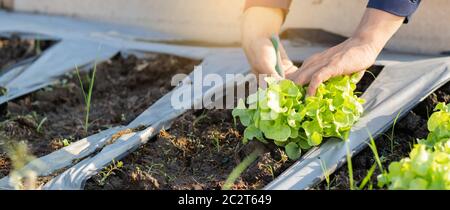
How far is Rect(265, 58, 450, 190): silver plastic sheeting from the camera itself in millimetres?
2053

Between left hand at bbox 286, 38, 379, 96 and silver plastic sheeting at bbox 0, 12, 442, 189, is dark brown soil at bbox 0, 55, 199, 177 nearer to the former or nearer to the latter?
silver plastic sheeting at bbox 0, 12, 442, 189

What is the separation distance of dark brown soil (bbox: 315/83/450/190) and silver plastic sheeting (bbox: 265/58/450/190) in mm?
32

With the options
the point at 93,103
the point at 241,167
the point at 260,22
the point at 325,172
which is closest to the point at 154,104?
the point at 93,103

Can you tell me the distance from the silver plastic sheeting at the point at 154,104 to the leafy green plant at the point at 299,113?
7 cm

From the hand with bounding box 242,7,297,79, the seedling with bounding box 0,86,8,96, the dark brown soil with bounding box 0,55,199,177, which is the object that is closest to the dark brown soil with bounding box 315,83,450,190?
the hand with bounding box 242,7,297,79

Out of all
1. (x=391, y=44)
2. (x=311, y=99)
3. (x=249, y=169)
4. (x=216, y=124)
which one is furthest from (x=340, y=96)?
(x=391, y=44)

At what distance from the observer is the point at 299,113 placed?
2.10 meters

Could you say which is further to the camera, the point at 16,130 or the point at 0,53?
the point at 0,53

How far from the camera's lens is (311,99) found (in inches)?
83.0

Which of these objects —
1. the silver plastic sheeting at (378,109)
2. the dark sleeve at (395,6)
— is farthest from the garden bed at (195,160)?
the dark sleeve at (395,6)

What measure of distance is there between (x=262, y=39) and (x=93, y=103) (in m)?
0.90

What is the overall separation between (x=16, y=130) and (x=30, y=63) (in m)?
0.80

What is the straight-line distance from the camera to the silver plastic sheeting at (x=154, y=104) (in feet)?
7.01
